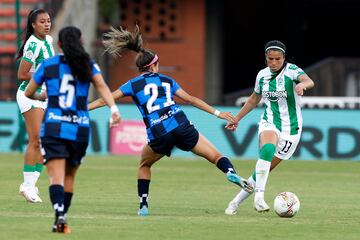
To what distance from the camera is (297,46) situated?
117ft

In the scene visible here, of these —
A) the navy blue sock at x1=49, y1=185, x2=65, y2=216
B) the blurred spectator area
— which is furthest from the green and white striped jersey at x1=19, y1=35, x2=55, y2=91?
the blurred spectator area

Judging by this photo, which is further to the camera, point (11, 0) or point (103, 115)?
point (11, 0)

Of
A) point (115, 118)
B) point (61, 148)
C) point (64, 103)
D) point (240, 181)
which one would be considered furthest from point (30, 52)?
point (115, 118)

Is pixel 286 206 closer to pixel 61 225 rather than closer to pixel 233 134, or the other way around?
pixel 61 225

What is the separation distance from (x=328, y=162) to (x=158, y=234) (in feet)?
44.9

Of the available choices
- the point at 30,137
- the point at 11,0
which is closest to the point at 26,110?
the point at 30,137

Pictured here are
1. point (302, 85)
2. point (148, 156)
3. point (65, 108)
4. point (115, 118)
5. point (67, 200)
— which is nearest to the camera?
point (115, 118)

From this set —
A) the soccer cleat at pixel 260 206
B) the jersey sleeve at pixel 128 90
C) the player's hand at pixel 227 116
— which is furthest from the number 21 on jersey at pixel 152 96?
the soccer cleat at pixel 260 206

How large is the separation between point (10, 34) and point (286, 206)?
19.3 m

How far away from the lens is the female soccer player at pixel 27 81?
14430 mm

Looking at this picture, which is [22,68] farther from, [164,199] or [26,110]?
[164,199]

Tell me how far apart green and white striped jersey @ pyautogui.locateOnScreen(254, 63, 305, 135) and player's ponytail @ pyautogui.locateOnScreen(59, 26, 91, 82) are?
3.50m

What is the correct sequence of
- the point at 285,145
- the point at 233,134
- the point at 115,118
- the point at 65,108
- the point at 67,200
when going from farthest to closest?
1. the point at 233,134
2. the point at 285,145
3. the point at 67,200
4. the point at 65,108
5. the point at 115,118

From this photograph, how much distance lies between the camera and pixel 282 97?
1388cm
